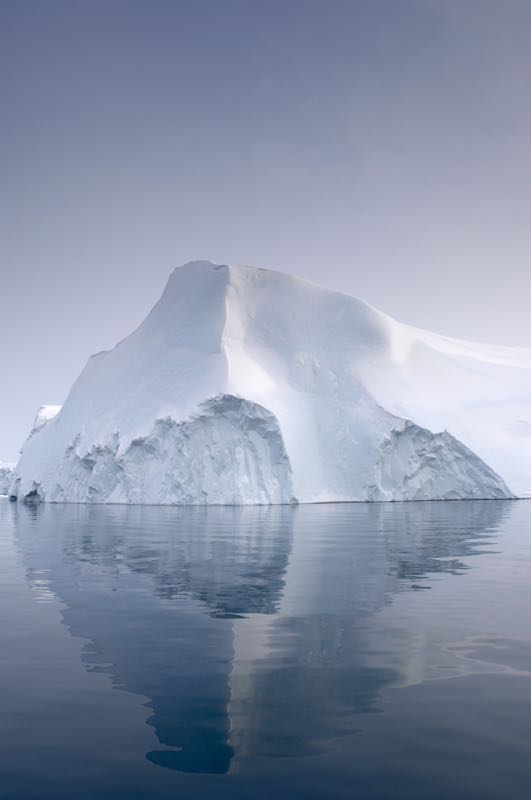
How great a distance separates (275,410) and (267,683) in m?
44.2

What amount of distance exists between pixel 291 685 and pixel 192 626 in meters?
2.51

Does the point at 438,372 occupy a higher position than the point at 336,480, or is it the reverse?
the point at 438,372

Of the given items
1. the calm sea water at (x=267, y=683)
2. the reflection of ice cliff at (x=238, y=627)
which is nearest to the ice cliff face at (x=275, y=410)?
the reflection of ice cliff at (x=238, y=627)

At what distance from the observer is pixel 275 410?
163ft

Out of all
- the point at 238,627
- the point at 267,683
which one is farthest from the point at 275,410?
the point at 267,683

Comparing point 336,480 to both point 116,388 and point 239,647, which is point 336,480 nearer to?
point 116,388

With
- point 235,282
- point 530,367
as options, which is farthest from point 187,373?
point 530,367

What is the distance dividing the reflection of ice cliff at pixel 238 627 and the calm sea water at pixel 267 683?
0.03 metres

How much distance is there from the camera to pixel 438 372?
190ft

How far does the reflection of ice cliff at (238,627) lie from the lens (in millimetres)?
4750

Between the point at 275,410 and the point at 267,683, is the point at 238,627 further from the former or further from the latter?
the point at 275,410

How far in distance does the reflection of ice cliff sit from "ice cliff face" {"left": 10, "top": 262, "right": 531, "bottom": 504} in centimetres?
2833

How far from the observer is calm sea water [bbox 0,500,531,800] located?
3.97m

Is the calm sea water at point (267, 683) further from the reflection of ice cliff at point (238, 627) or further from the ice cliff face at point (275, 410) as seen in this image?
the ice cliff face at point (275, 410)
